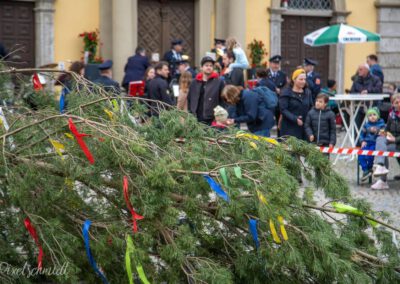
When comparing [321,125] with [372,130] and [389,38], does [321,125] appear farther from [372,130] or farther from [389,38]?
[389,38]

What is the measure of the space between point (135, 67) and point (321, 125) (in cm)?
755

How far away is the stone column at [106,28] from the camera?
22.1 m

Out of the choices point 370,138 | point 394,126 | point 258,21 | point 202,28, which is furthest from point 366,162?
point 258,21

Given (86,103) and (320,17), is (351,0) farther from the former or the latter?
(86,103)

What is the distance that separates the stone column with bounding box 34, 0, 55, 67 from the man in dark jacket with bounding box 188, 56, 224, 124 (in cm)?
882

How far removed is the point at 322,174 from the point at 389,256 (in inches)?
30.7

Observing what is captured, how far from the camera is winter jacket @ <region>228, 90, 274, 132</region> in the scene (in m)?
12.8

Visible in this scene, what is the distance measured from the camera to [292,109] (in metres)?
13.9

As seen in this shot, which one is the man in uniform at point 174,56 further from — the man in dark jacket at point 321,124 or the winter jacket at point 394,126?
the winter jacket at point 394,126

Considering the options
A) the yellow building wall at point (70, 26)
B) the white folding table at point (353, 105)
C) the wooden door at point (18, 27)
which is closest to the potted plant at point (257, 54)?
the yellow building wall at point (70, 26)

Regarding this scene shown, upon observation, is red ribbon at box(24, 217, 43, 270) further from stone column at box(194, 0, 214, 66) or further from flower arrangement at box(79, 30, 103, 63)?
stone column at box(194, 0, 214, 66)

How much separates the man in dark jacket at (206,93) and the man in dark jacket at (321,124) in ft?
4.54

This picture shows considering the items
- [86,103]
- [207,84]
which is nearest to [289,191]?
[86,103]

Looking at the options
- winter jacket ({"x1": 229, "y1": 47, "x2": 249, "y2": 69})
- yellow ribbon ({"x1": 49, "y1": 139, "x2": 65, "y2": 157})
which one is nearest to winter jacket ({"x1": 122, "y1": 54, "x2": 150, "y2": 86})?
winter jacket ({"x1": 229, "y1": 47, "x2": 249, "y2": 69})
